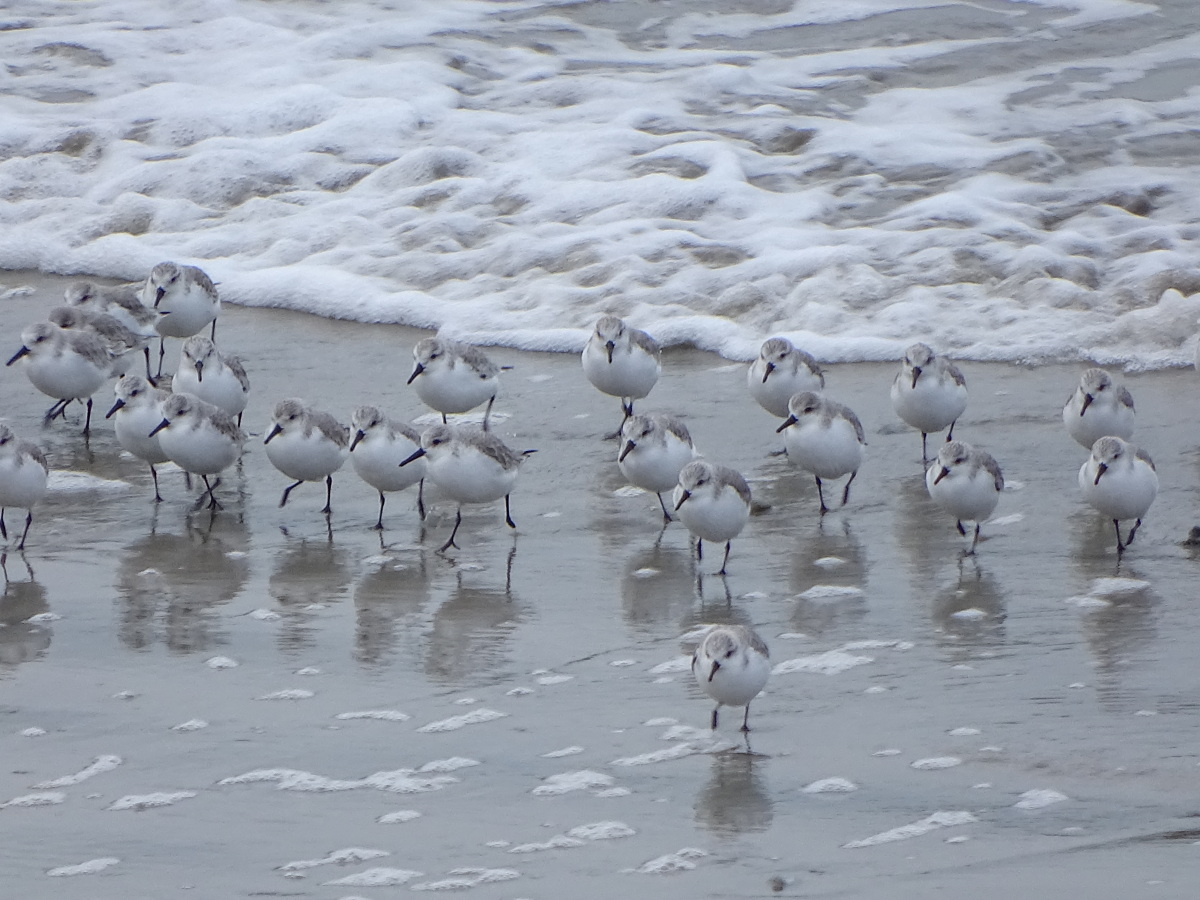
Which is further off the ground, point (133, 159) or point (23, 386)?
point (133, 159)

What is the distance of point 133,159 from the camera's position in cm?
1262

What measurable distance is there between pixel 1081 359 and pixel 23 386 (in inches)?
215

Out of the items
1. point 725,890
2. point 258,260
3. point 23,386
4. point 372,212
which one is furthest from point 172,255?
point 725,890

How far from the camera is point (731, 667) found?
4.73m

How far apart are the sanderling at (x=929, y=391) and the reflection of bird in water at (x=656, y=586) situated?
143cm

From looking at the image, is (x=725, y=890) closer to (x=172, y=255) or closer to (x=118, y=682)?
(x=118, y=682)

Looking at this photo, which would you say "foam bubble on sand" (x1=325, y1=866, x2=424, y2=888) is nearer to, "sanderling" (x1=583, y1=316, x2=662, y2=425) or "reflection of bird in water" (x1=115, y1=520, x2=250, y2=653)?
"reflection of bird in water" (x1=115, y1=520, x2=250, y2=653)

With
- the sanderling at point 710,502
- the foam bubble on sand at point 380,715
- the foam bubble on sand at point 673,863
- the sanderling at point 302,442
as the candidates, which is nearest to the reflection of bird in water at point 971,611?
the sanderling at point 710,502

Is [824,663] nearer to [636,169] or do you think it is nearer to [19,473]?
[19,473]

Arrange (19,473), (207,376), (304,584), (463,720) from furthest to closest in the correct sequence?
(207,376)
(19,473)
(304,584)
(463,720)

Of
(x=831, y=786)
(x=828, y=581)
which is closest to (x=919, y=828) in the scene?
(x=831, y=786)

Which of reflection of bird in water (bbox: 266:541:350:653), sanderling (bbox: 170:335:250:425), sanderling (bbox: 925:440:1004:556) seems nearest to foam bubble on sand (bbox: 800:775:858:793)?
reflection of bird in water (bbox: 266:541:350:653)

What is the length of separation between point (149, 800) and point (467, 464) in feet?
8.07

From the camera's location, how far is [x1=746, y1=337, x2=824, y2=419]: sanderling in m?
7.64
